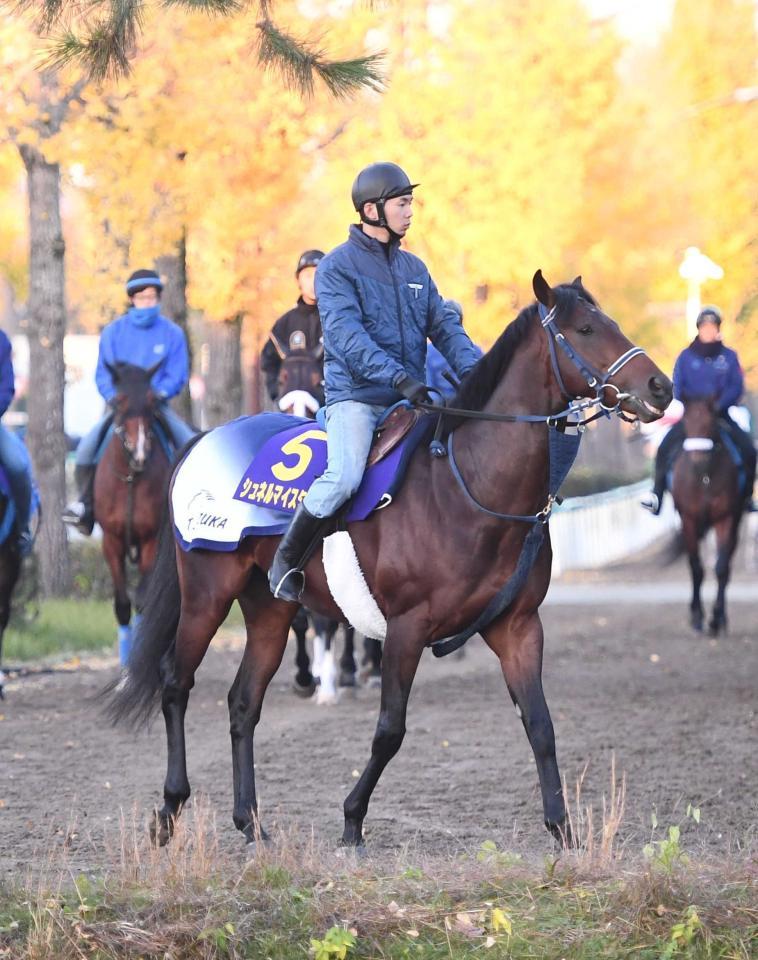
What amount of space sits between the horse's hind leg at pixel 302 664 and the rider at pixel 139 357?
174 centimetres

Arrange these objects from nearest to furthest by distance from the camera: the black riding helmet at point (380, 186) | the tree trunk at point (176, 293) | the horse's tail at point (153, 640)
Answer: the black riding helmet at point (380, 186) < the horse's tail at point (153, 640) < the tree trunk at point (176, 293)

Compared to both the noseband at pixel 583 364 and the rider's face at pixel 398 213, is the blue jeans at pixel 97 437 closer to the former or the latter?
the rider's face at pixel 398 213

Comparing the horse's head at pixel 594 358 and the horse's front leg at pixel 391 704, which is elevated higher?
the horse's head at pixel 594 358

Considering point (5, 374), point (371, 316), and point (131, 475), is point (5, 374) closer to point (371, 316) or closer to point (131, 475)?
point (131, 475)

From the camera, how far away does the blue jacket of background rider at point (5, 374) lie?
10867mm

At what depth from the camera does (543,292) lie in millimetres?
6527

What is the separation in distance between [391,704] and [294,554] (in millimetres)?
790

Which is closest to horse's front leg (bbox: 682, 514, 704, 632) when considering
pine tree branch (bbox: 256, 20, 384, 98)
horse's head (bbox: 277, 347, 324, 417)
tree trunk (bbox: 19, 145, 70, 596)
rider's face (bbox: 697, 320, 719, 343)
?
rider's face (bbox: 697, 320, 719, 343)

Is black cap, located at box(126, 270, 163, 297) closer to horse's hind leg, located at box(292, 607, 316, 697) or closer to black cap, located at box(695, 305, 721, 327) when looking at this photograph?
horse's hind leg, located at box(292, 607, 316, 697)

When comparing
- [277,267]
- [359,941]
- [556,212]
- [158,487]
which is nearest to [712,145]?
[556,212]

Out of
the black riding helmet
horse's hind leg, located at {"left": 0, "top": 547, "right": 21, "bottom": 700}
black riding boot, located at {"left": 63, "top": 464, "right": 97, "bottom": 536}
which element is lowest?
horse's hind leg, located at {"left": 0, "top": 547, "right": 21, "bottom": 700}

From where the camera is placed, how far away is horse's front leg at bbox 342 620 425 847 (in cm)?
666

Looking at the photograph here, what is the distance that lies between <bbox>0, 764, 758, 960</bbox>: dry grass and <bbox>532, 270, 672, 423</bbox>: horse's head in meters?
1.66

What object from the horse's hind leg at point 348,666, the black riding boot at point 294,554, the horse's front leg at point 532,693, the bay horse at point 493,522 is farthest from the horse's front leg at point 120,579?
the horse's front leg at point 532,693
